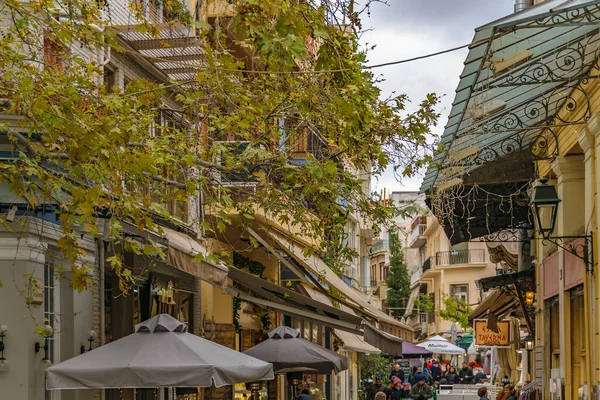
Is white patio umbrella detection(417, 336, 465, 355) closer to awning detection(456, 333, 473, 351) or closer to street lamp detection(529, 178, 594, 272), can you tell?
awning detection(456, 333, 473, 351)

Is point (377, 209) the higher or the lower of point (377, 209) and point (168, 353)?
the higher

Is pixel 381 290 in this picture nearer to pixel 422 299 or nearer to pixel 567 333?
pixel 422 299

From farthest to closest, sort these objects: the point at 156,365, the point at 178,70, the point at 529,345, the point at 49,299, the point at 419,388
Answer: the point at 419,388 < the point at 529,345 < the point at 178,70 < the point at 49,299 < the point at 156,365

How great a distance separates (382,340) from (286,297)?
365cm

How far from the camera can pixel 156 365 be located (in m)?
13.4

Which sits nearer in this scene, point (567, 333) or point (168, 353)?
point (168, 353)

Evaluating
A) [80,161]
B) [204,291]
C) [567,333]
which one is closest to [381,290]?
[204,291]

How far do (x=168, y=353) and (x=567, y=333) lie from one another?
572cm

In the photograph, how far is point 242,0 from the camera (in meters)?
10.0

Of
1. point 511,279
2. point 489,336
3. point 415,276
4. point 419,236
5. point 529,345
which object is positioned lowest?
point 529,345

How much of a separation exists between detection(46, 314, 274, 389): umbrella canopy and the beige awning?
0.95 m

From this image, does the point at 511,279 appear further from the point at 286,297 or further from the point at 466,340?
the point at 466,340

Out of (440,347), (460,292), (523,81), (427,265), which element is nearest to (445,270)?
(460,292)

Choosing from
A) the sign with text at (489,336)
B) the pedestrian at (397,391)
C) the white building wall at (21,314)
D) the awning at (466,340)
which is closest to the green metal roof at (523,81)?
the white building wall at (21,314)
